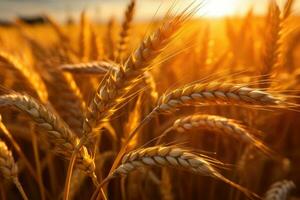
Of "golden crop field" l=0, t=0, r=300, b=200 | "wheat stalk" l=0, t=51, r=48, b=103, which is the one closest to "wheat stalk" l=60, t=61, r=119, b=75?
"golden crop field" l=0, t=0, r=300, b=200

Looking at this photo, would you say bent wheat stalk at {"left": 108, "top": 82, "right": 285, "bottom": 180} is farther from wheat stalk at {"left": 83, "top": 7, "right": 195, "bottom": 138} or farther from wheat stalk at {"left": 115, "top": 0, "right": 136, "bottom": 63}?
wheat stalk at {"left": 115, "top": 0, "right": 136, "bottom": 63}

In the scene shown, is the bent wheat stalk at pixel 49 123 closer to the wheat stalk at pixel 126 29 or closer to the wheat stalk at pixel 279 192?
the wheat stalk at pixel 279 192

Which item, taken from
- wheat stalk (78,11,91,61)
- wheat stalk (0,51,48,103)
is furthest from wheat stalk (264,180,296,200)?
wheat stalk (78,11,91,61)

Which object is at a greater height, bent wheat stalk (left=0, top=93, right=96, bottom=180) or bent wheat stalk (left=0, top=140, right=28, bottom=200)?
bent wheat stalk (left=0, top=93, right=96, bottom=180)

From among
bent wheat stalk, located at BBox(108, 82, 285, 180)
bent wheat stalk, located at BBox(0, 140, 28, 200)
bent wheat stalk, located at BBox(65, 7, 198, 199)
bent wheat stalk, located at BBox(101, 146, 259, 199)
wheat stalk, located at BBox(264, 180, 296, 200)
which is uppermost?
bent wheat stalk, located at BBox(65, 7, 198, 199)

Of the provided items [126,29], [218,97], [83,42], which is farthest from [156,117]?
[83,42]

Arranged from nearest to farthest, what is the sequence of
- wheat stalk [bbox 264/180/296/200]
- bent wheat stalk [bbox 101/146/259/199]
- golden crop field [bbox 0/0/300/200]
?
bent wheat stalk [bbox 101/146/259/199] → golden crop field [bbox 0/0/300/200] → wheat stalk [bbox 264/180/296/200]

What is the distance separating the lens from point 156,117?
1883mm

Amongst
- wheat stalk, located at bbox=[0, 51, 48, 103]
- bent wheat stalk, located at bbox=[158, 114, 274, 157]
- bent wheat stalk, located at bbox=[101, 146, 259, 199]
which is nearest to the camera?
bent wheat stalk, located at bbox=[101, 146, 259, 199]

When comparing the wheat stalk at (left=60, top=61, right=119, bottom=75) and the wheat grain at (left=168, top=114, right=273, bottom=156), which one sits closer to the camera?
the wheat grain at (left=168, top=114, right=273, bottom=156)

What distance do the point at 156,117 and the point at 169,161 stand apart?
0.78 meters

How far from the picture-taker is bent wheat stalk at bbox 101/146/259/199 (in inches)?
42.8

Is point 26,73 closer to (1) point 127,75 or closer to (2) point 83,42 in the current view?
(1) point 127,75

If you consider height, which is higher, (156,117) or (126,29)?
(126,29)
